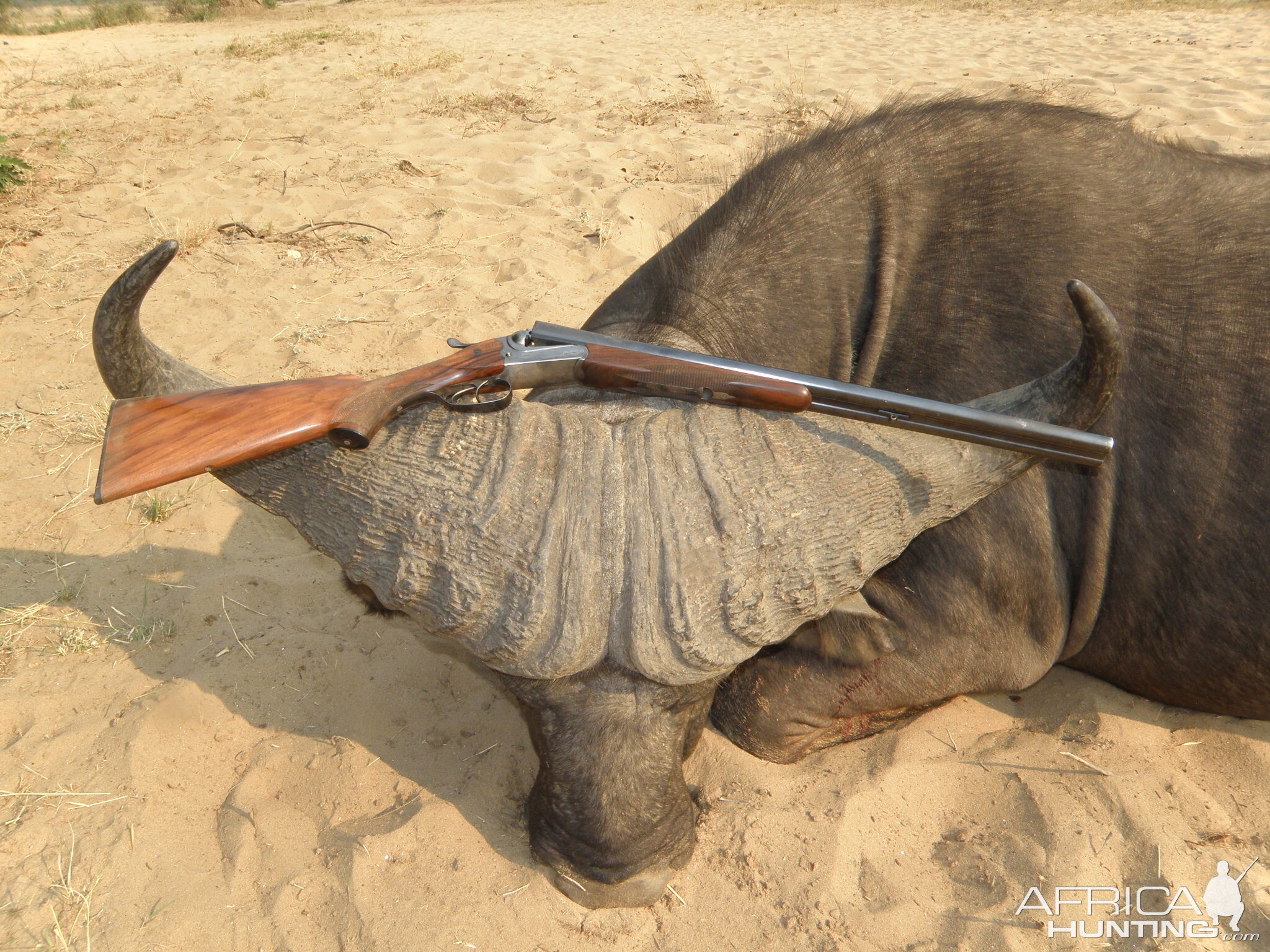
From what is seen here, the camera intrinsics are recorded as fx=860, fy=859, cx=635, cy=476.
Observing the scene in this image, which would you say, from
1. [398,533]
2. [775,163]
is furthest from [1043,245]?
[398,533]

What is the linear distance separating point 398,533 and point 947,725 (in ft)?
6.52

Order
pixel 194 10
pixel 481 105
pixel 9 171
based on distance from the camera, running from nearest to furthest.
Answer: pixel 9 171, pixel 481 105, pixel 194 10

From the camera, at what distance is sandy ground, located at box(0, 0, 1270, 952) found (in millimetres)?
2328

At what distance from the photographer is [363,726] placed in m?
2.85

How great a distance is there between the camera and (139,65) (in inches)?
437

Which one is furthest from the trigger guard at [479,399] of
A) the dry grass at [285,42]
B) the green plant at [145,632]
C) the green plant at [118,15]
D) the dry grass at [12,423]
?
the green plant at [118,15]

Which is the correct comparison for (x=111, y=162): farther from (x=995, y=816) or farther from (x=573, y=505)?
(x=995, y=816)

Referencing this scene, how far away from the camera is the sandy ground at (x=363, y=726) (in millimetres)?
2328

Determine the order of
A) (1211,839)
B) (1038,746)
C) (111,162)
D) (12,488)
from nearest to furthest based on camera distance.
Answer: (1211,839), (1038,746), (12,488), (111,162)

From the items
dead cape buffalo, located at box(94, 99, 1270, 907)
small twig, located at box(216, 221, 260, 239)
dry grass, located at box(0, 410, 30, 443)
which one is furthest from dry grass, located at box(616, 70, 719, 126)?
dry grass, located at box(0, 410, 30, 443)

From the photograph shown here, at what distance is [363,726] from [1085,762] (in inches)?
91.0

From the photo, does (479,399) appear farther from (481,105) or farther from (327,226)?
(481,105)

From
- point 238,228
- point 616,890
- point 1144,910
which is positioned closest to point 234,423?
point 616,890

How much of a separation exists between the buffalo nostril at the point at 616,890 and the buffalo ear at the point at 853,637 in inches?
31.6
